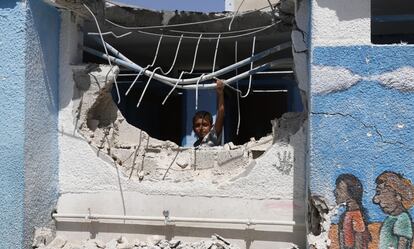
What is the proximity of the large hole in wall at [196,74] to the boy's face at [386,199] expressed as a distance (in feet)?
6.15

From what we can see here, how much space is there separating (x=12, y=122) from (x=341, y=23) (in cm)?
295

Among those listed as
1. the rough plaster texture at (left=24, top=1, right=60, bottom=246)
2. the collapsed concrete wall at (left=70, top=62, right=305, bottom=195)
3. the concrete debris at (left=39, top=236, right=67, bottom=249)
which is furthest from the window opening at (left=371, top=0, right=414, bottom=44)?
the concrete debris at (left=39, top=236, right=67, bottom=249)

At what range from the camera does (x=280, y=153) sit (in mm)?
5410

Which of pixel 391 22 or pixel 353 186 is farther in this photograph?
pixel 391 22

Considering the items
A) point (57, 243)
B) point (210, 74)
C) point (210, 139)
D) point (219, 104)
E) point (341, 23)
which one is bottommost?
point (57, 243)

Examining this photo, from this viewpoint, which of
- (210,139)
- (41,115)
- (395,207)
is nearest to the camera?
(395,207)

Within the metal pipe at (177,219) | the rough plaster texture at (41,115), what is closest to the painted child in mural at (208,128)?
the metal pipe at (177,219)

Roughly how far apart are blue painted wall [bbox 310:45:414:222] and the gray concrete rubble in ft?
2.61

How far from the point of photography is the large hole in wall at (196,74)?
249 inches

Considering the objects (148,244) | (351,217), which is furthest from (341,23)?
(148,244)

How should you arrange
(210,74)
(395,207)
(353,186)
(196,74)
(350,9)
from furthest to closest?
(196,74)
(210,74)
(350,9)
(353,186)
(395,207)

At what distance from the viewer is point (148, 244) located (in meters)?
5.45

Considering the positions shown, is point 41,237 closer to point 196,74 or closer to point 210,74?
point 210,74

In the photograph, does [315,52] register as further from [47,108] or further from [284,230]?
[47,108]
